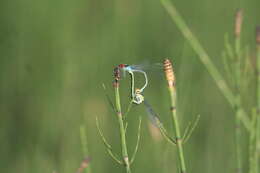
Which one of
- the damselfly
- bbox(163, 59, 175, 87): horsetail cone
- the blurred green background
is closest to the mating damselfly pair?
the damselfly

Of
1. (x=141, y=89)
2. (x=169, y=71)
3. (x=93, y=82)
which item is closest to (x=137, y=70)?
(x=141, y=89)

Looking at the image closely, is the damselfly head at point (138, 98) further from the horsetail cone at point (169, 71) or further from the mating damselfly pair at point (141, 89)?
the horsetail cone at point (169, 71)

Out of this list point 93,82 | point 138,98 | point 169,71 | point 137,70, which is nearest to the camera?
point 169,71

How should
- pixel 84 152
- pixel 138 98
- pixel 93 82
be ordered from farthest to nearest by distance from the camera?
pixel 93 82 → pixel 84 152 → pixel 138 98

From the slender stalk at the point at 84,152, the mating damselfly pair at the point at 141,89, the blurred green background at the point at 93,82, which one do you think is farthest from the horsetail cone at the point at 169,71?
the blurred green background at the point at 93,82

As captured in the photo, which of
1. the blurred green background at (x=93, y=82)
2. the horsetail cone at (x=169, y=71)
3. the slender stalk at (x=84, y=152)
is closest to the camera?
the horsetail cone at (x=169, y=71)

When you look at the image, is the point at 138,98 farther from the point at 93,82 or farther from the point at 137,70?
the point at 93,82

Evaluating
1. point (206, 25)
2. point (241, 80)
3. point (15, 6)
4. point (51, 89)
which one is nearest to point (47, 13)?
point (15, 6)

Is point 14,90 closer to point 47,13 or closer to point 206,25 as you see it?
point 47,13

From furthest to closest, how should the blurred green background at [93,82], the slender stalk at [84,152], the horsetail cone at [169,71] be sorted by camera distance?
the blurred green background at [93,82] → the slender stalk at [84,152] → the horsetail cone at [169,71]
